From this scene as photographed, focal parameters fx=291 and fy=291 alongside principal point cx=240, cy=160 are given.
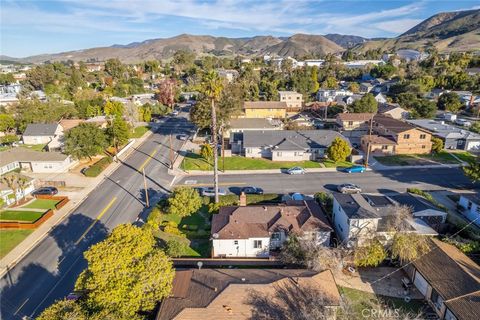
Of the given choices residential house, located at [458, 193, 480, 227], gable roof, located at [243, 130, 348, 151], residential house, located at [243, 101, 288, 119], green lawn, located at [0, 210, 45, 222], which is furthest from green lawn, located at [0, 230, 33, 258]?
residential house, located at [243, 101, 288, 119]

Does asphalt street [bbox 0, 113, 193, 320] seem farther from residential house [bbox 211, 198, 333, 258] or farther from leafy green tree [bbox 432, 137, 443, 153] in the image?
leafy green tree [bbox 432, 137, 443, 153]

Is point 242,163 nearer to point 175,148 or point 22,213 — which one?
point 175,148

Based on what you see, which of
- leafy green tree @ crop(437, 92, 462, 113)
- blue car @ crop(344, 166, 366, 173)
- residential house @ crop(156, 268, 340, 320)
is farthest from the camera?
leafy green tree @ crop(437, 92, 462, 113)

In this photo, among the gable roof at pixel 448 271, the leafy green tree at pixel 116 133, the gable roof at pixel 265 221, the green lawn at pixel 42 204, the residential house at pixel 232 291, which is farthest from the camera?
the leafy green tree at pixel 116 133

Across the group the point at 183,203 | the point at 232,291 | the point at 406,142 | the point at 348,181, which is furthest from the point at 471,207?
the point at 183,203

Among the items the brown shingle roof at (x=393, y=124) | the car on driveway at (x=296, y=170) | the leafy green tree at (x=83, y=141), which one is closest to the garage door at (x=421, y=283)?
the car on driveway at (x=296, y=170)

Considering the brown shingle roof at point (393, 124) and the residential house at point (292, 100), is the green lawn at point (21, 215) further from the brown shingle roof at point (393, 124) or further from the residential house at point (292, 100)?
the residential house at point (292, 100)

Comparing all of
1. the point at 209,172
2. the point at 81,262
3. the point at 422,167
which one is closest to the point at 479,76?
the point at 422,167

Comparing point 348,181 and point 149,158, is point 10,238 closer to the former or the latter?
point 149,158
